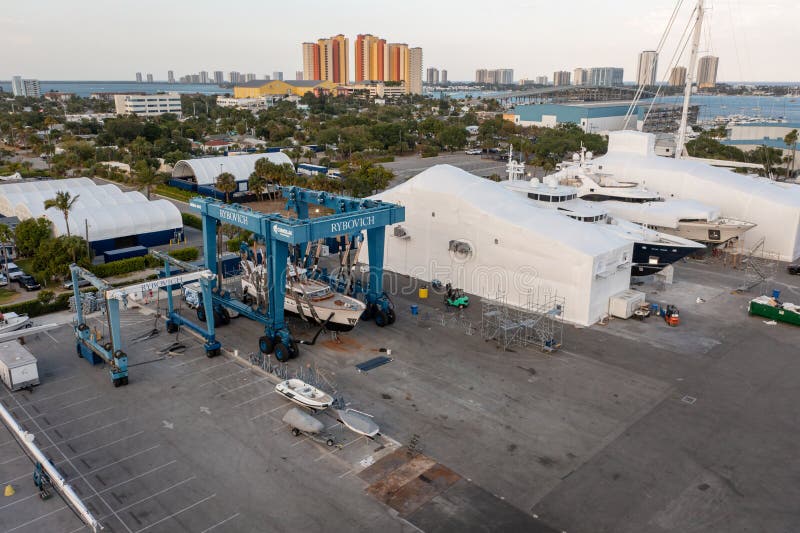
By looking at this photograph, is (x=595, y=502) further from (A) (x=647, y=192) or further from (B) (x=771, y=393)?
(A) (x=647, y=192)

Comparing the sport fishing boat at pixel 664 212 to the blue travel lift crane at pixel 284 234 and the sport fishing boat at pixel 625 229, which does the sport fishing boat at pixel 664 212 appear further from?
the blue travel lift crane at pixel 284 234

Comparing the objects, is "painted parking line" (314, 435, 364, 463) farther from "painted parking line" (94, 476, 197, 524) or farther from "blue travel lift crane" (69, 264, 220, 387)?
"blue travel lift crane" (69, 264, 220, 387)

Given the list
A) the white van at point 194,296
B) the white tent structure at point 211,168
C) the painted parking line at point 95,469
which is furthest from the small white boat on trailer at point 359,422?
the white tent structure at point 211,168

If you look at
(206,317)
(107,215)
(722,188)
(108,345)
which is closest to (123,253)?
(107,215)

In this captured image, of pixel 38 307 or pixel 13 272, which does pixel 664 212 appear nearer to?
pixel 38 307

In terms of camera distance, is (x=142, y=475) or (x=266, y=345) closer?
(x=142, y=475)

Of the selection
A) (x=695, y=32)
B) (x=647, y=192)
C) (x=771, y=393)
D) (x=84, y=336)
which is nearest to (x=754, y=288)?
(x=647, y=192)

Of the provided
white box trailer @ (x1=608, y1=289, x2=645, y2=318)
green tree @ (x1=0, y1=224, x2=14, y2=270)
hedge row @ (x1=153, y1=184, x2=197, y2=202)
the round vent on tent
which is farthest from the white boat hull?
hedge row @ (x1=153, y1=184, x2=197, y2=202)
